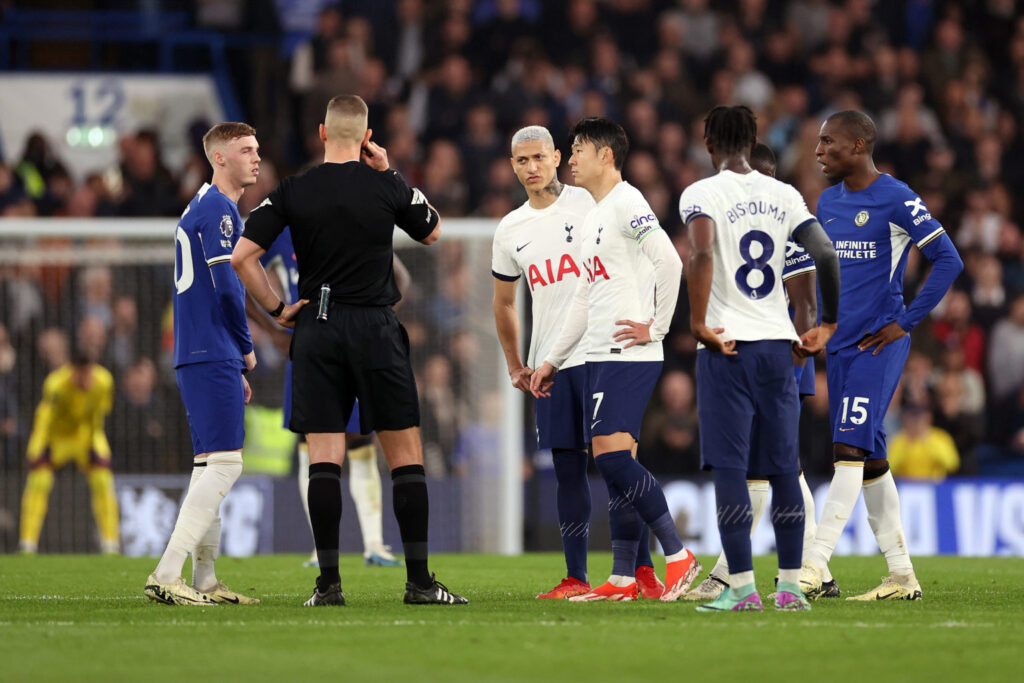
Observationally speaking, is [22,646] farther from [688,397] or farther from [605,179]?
[688,397]

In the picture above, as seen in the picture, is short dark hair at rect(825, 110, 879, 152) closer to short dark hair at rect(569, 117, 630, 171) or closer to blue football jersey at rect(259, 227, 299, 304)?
short dark hair at rect(569, 117, 630, 171)

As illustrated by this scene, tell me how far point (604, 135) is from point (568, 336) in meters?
1.02

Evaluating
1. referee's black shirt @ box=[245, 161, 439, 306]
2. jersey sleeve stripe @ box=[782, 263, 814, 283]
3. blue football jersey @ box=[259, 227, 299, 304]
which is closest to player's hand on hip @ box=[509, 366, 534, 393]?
referee's black shirt @ box=[245, 161, 439, 306]

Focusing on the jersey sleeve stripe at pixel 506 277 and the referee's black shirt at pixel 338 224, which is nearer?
the referee's black shirt at pixel 338 224

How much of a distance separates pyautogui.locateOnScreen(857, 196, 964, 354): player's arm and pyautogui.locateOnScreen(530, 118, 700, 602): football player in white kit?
126 cm

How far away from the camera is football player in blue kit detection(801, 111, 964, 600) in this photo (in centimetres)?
780

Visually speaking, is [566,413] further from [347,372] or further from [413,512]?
[347,372]

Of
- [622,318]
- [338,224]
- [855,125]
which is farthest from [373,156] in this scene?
[855,125]

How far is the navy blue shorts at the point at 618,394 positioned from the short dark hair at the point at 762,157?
1459mm

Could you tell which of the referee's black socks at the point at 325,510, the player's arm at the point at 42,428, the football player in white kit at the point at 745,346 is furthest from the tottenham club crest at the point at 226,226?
the player's arm at the point at 42,428

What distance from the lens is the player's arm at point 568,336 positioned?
7.66 metres

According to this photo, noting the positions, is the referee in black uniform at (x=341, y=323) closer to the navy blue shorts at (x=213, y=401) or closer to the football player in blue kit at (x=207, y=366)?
the football player in blue kit at (x=207, y=366)

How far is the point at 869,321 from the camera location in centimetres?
786

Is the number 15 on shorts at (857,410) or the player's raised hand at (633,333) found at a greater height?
the player's raised hand at (633,333)
